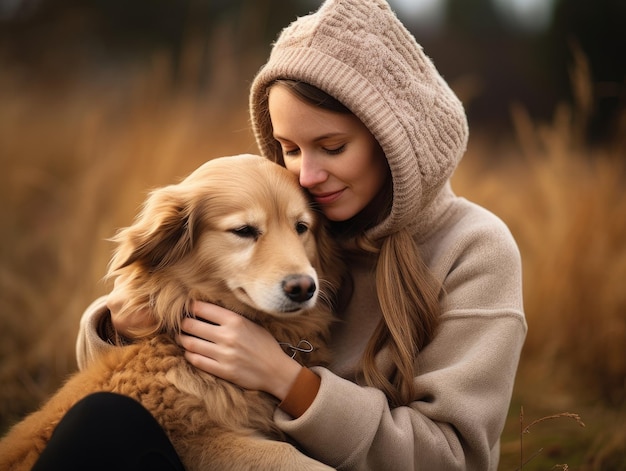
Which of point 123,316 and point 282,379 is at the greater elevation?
point 123,316

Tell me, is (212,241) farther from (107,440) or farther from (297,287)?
(107,440)

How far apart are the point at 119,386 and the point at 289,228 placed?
2.57ft

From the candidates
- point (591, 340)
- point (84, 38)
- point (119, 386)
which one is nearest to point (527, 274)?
point (591, 340)

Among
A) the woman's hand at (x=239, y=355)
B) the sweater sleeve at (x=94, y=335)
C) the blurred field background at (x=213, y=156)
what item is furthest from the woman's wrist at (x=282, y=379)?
the blurred field background at (x=213, y=156)

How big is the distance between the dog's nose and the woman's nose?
14.2 inches

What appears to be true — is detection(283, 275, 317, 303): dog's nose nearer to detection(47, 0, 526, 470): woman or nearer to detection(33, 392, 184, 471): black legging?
detection(47, 0, 526, 470): woman

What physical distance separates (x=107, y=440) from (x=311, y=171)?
108 centimetres

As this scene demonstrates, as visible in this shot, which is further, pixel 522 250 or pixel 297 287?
pixel 522 250

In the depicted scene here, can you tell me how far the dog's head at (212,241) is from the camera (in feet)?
7.09

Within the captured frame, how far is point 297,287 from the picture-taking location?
202 cm

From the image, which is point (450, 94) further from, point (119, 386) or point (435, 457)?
point (119, 386)

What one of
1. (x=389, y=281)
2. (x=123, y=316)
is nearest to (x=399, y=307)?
(x=389, y=281)

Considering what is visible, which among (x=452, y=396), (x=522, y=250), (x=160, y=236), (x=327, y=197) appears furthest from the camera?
(x=522, y=250)

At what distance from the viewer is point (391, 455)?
1920 mm
